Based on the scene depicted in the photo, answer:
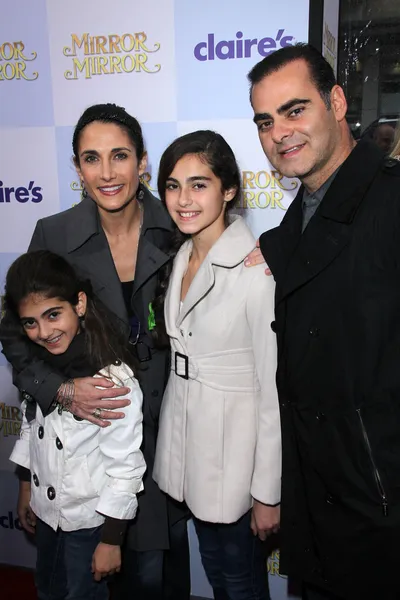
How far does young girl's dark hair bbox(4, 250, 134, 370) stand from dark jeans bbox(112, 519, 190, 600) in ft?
2.59

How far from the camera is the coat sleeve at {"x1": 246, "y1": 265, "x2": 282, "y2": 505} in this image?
4.77 feet

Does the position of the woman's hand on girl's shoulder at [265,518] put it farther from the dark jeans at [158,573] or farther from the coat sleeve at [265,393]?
the dark jeans at [158,573]

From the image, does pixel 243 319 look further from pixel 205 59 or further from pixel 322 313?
pixel 205 59

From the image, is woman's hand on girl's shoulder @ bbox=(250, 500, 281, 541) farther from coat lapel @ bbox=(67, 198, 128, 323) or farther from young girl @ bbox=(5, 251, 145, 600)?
coat lapel @ bbox=(67, 198, 128, 323)

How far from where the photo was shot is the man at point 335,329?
4.06 ft

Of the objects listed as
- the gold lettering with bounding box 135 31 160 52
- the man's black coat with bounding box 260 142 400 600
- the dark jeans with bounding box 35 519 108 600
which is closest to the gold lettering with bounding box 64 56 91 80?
the gold lettering with bounding box 135 31 160 52

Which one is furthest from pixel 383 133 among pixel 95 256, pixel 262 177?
pixel 95 256

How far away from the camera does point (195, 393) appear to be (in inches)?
61.2

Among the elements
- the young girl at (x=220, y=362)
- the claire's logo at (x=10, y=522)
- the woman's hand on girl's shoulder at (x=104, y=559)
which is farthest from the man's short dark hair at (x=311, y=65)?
the claire's logo at (x=10, y=522)

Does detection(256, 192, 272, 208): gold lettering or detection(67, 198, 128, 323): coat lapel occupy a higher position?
detection(256, 192, 272, 208): gold lettering

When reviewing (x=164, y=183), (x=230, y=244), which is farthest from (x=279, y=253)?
(x=164, y=183)

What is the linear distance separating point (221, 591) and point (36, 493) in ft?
2.26

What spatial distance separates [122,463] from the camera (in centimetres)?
149

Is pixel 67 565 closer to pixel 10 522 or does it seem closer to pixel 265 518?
pixel 265 518
